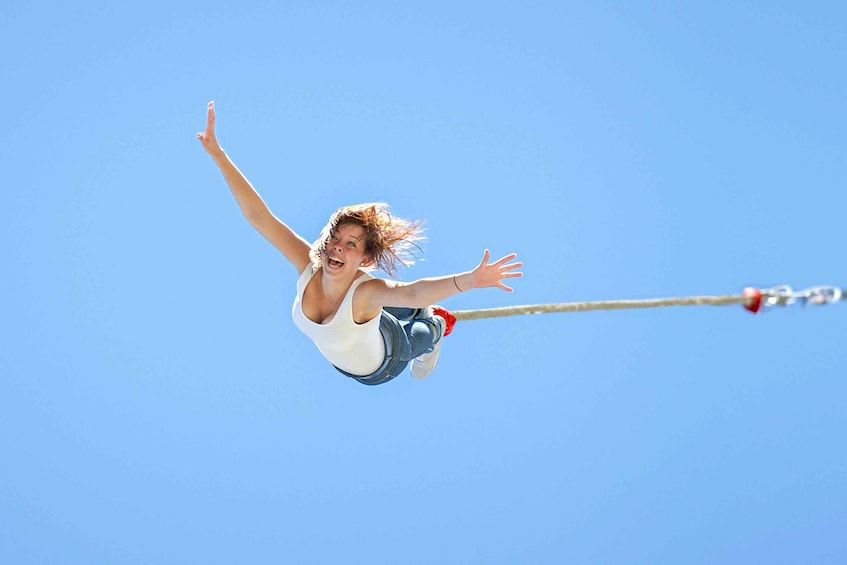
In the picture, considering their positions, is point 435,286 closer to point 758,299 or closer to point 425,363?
point 758,299

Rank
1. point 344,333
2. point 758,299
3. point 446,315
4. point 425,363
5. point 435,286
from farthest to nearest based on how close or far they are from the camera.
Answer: point 425,363 → point 446,315 → point 344,333 → point 435,286 → point 758,299

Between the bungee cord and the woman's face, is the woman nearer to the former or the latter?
the woman's face

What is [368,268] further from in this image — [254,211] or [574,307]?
[574,307]

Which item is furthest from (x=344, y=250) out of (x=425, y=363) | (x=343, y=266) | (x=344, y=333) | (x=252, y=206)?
(x=425, y=363)

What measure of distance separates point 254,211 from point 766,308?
3639mm

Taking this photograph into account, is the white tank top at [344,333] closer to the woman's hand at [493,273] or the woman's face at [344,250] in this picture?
the woman's face at [344,250]

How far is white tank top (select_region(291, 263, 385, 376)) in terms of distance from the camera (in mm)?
8750

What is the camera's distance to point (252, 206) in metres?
8.84

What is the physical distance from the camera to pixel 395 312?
31.6 ft

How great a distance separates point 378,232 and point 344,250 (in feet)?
1.02

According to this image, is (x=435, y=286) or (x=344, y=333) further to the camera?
(x=344, y=333)

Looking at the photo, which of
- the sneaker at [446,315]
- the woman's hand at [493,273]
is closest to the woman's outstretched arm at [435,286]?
the woman's hand at [493,273]

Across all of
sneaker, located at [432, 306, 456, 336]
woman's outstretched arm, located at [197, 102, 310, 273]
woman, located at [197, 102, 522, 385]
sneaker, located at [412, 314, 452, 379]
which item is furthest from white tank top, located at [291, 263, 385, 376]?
sneaker, located at [412, 314, 452, 379]

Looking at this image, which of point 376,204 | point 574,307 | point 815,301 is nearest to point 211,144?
point 376,204
